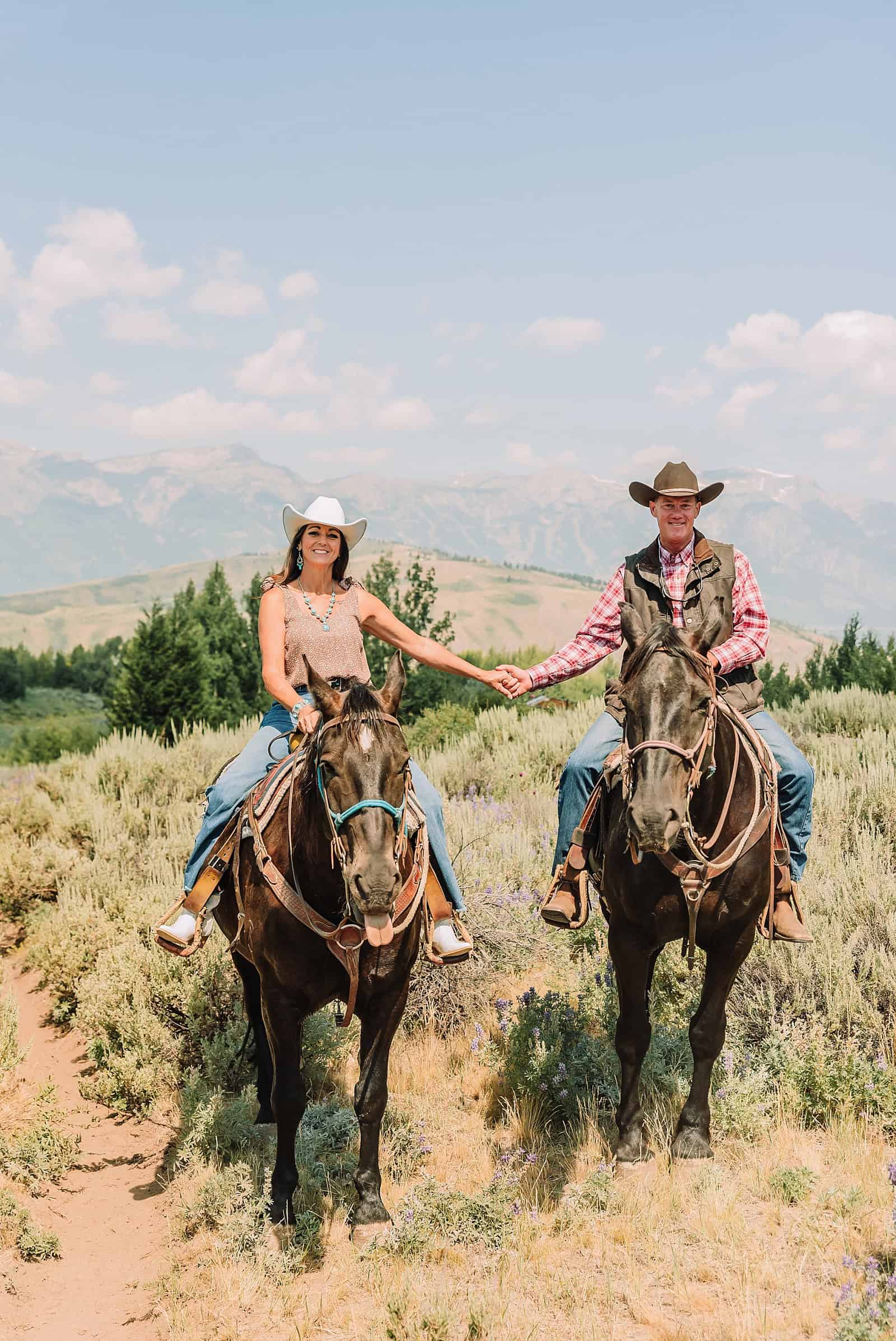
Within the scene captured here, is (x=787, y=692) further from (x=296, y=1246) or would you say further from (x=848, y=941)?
(x=296, y=1246)

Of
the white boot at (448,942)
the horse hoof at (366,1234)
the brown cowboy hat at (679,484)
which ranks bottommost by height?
the horse hoof at (366,1234)

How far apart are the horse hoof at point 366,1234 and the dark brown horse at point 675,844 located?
123 centimetres

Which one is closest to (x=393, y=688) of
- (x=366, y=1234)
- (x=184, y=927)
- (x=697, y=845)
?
(x=697, y=845)

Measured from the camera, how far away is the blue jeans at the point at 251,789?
4.93 m

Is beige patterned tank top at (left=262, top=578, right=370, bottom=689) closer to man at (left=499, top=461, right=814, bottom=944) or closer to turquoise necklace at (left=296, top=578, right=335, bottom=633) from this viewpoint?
turquoise necklace at (left=296, top=578, right=335, bottom=633)

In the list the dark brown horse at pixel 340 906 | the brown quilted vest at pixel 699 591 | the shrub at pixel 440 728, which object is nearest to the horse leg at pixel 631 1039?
the dark brown horse at pixel 340 906

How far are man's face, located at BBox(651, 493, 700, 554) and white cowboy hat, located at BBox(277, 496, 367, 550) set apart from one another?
1556 mm

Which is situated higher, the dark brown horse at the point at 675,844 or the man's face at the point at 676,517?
the man's face at the point at 676,517

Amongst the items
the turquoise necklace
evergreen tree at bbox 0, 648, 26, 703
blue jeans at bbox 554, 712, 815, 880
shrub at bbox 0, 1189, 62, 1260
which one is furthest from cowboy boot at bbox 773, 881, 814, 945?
evergreen tree at bbox 0, 648, 26, 703

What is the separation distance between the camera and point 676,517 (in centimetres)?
500

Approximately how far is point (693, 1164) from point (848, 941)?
1930 mm

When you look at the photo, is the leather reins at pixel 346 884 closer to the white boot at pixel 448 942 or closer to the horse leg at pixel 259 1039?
the white boot at pixel 448 942

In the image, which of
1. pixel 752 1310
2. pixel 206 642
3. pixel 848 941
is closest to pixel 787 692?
pixel 206 642

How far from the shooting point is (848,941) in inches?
236
